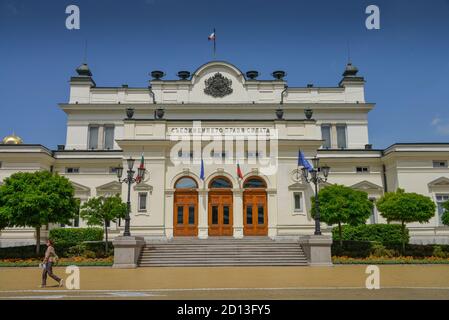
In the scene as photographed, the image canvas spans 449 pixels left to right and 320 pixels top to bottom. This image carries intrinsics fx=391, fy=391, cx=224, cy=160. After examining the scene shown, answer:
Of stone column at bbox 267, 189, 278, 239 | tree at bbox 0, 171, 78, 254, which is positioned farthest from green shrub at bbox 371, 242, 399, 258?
tree at bbox 0, 171, 78, 254

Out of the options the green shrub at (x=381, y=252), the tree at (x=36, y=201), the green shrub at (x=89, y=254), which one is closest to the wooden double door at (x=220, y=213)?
the green shrub at (x=89, y=254)

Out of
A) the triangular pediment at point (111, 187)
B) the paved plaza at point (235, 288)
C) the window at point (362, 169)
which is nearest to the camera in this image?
the paved plaza at point (235, 288)

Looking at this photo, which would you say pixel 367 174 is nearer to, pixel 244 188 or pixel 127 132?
pixel 244 188

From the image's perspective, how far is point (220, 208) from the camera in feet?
90.9

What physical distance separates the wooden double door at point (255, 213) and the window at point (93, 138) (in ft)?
66.0

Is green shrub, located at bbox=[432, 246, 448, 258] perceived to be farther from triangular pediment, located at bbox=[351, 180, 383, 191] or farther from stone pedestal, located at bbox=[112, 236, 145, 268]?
stone pedestal, located at bbox=[112, 236, 145, 268]

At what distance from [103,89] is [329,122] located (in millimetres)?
24556

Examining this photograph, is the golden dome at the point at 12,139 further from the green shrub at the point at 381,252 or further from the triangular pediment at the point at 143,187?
the green shrub at the point at 381,252

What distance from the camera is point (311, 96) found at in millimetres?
42844

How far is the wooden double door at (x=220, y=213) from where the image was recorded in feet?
89.9

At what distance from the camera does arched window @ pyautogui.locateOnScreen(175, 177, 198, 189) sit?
91.4ft

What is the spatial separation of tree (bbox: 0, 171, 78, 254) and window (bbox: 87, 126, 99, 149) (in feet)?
50.6
